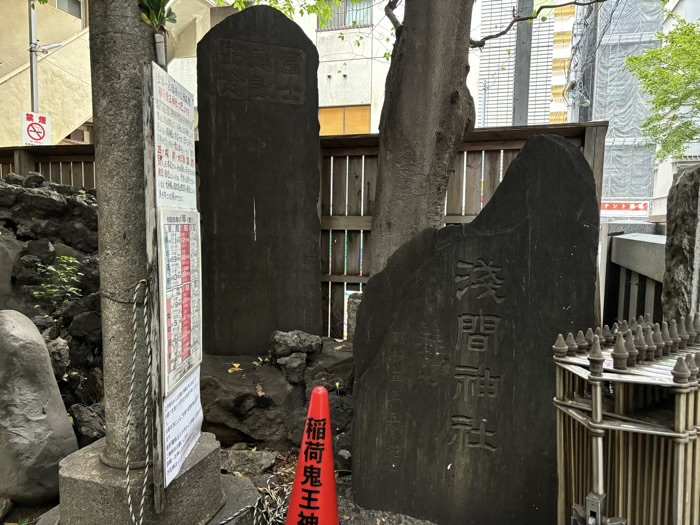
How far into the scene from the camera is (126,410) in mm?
2473

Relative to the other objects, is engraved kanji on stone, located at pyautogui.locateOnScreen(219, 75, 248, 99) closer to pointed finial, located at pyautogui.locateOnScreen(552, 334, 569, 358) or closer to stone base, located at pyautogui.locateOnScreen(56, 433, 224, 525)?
stone base, located at pyautogui.locateOnScreen(56, 433, 224, 525)

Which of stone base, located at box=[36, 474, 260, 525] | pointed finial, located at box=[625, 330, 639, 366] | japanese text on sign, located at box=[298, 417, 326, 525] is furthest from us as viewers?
japanese text on sign, located at box=[298, 417, 326, 525]

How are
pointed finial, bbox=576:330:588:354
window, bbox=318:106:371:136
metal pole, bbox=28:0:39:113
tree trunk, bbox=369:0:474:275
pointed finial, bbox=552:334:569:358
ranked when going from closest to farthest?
1. pointed finial, bbox=552:334:569:358
2. pointed finial, bbox=576:330:588:354
3. tree trunk, bbox=369:0:474:275
4. metal pole, bbox=28:0:39:113
5. window, bbox=318:106:371:136

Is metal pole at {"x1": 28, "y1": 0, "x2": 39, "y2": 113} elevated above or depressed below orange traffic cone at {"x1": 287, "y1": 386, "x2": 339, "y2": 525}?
above

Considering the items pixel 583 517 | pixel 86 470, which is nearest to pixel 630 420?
pixel 583 517

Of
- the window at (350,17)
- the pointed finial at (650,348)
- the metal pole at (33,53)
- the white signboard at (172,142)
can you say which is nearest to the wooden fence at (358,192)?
the white signboard at (172,142)

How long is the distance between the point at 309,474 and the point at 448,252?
5.78 feet

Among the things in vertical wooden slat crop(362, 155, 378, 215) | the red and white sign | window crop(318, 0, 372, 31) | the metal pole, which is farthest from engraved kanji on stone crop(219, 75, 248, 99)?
window crop(318, 0, 372, 31)

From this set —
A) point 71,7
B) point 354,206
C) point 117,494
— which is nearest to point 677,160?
point 354,206

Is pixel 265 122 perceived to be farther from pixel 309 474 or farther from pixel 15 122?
pixel 15 122

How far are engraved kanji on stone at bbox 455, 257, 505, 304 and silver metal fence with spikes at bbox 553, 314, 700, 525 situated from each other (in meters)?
1.04

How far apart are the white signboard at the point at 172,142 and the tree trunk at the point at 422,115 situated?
2004 millimetres

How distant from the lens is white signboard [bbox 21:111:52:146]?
31.4ft

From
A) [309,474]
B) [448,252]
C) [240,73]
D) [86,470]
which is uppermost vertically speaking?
[240,73]
